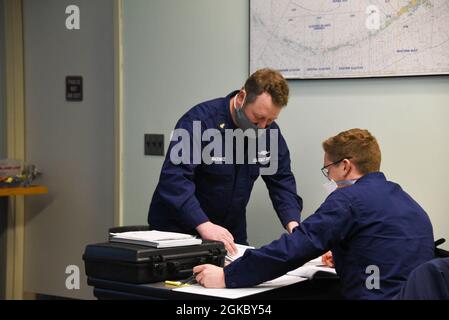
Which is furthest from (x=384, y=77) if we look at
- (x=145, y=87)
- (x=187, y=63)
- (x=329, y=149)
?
(x=145, y=87)

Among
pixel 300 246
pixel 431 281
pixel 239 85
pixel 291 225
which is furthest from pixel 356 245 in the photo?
pixel 239 85

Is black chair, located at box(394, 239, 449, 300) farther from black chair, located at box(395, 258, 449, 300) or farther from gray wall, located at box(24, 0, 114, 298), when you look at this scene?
gray wall, located at box(24, 0, 114, 298)

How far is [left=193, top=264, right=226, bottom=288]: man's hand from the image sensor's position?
78.0 inches

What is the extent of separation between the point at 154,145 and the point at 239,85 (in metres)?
0.59

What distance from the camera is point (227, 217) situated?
9.45 ft

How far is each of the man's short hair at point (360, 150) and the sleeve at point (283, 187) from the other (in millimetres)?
757

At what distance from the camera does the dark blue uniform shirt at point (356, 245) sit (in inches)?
75.4

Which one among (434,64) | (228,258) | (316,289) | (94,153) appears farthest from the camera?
(94,153)

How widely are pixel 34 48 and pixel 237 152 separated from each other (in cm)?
181

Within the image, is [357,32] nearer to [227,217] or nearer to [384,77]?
[384,77]

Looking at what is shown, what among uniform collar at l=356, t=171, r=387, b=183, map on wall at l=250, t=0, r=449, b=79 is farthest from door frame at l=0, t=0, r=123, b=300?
uniform collar at l=356, t=171, r=387, b=183

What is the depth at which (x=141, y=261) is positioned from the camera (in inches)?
77.3

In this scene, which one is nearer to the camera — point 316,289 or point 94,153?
point 316,289

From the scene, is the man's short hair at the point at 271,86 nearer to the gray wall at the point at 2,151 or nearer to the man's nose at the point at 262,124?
the man's nose at the point at 262,124
